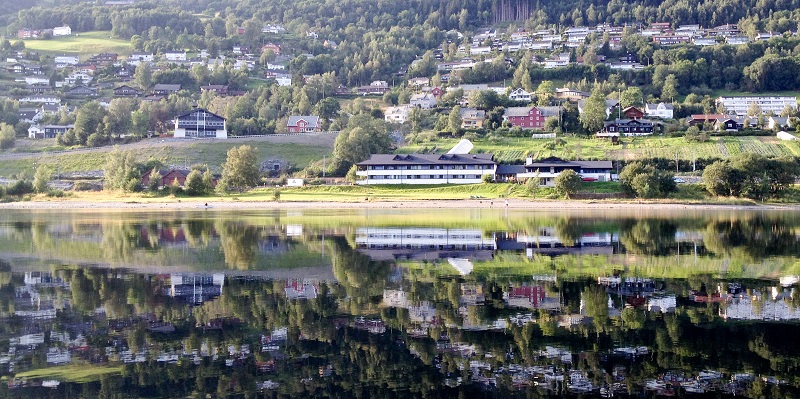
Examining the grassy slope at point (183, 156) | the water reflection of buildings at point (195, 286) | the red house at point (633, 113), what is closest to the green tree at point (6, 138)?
the grassy slope at point (183, 156)

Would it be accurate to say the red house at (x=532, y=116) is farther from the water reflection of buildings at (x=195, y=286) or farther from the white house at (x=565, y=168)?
the water reflection of buildings at (x=195, y=286)

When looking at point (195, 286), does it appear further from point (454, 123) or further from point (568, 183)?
point (454, 123)

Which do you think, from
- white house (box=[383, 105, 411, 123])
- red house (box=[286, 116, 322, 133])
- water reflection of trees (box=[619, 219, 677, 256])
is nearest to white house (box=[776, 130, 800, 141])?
water reflection of trees (box=[619, 219, 677, 256])

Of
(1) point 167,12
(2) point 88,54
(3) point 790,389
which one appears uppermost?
(1) point 167,12

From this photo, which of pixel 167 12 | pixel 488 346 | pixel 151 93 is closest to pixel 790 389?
pixel 488 346

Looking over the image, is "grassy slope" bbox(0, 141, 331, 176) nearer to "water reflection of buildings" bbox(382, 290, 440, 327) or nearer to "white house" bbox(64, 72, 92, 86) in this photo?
"white house" bbox(64, 72, 92, 86)

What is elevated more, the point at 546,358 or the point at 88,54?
the point at 88,54

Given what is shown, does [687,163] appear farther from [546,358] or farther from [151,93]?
[151,93]
